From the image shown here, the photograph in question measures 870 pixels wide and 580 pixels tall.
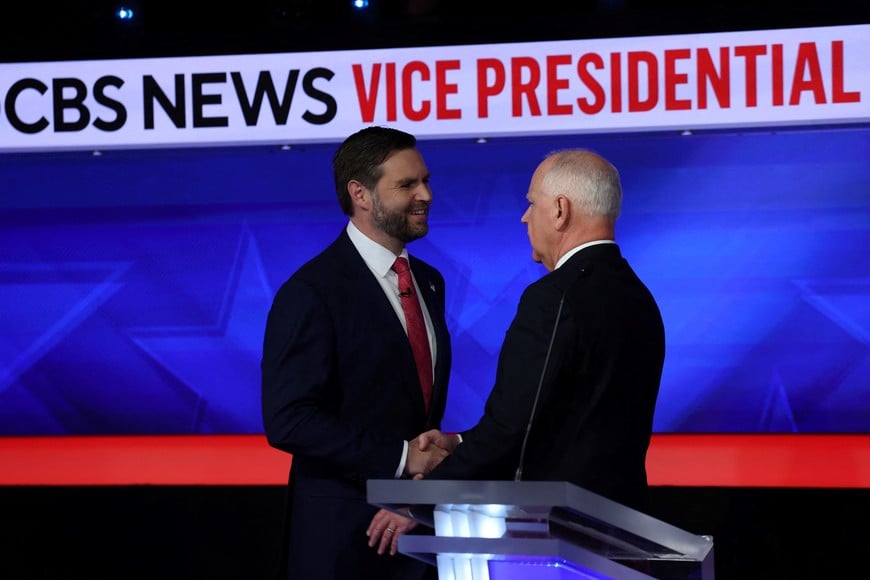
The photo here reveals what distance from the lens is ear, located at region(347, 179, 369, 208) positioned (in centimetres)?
281

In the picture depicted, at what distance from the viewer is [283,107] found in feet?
15.4

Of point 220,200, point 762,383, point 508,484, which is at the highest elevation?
point 220,200

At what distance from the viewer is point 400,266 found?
111 inches

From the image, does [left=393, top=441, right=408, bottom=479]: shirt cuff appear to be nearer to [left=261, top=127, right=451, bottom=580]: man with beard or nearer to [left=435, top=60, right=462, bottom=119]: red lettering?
[left=261, top=127, right=451, bottom=580]: man with beard

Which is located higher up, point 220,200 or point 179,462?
point 220,200

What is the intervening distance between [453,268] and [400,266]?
2.32 m

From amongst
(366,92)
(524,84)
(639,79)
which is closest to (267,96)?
(366,92)

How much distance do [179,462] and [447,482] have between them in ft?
10.3

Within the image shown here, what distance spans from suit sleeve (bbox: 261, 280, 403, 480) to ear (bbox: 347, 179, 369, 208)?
272 millimetres

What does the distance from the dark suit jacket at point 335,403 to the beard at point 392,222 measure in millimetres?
145

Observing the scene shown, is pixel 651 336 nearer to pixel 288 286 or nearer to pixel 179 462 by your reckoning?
pixel 288 286

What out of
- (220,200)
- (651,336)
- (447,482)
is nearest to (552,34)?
(220,200)

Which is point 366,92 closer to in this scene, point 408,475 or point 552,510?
point 408,475

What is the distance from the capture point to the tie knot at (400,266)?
111 inches
